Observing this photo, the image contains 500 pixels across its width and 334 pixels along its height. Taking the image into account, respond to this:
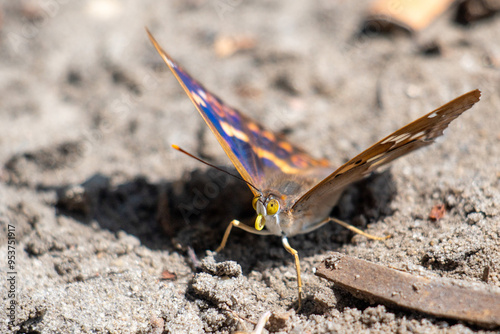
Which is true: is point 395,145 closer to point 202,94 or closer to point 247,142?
point 247,142

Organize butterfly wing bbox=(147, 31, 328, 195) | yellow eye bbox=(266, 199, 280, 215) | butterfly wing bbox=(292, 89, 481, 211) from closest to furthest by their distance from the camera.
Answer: butterfly wing bbox=(292, 89, 481, 211)
yellow eye bbox=(266, 199, 280, 215)
butterfly wing bbox=(147, 31, 328, 195)

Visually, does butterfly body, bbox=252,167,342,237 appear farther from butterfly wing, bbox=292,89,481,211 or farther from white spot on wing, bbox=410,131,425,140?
white spot on wing, bbox=410,131,425,140

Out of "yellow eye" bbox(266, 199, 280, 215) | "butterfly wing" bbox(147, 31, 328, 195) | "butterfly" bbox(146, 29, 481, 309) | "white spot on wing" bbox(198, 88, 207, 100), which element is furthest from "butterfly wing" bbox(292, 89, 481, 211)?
"white spot on wing" bbox(198, 88, 207, 100)

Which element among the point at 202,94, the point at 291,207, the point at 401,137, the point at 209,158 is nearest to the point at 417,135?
the point at 401,137

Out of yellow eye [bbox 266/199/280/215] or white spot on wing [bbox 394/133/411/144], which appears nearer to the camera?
white spot on wing [bbox 394/133/411/144]

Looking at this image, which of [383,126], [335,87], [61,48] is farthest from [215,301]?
[61,48]

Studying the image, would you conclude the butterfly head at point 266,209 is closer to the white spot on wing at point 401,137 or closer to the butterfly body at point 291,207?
the butterfly body at point 291,207

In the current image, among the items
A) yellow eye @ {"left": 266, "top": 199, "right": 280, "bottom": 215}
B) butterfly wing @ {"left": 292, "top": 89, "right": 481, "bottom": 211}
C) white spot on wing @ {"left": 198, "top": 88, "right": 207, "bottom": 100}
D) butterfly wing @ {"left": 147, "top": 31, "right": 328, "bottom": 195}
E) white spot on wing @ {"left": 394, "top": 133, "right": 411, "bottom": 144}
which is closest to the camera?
butterfly wing @ {"left": 292, "top": 89, "right": 481, "bottom": 211}

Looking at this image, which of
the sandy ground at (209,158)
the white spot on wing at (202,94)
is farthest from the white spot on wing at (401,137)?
the white spot on wing at (202,94)
